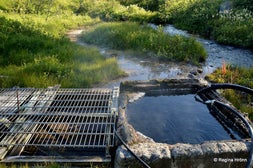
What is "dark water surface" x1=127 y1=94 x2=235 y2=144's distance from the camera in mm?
4547

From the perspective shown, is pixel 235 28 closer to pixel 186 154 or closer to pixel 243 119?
pixel 243 119

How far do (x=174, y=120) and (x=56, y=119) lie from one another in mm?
2185

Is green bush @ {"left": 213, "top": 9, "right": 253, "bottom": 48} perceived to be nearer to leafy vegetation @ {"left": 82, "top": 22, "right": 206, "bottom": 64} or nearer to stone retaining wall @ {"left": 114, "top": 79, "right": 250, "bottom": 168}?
leafy vegetation @ {"left": 82, "top": 22, "right": 206, "bottom": 64}

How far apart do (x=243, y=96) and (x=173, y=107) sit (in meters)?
2.32

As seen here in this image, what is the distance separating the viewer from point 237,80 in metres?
7.56

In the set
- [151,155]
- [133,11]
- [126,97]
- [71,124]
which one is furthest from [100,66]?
[133,11]

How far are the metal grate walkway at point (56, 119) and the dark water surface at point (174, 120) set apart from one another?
1.70 feet

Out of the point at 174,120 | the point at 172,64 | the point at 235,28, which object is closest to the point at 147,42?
the point at 172,64

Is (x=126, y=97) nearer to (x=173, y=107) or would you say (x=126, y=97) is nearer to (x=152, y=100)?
(x=152, y=100)

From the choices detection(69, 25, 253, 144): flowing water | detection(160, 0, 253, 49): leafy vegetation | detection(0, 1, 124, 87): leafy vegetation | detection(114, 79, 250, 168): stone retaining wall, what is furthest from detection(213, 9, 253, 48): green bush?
detection(114, 79, 250, 168): stone retaining wall

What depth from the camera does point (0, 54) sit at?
935cm

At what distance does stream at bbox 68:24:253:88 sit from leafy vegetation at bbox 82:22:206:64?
454mm

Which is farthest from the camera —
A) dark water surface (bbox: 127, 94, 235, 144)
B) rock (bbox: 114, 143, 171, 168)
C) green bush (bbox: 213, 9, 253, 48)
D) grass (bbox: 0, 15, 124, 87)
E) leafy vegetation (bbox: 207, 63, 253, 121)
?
green bush (bbox: 213, 9, 253, 48)

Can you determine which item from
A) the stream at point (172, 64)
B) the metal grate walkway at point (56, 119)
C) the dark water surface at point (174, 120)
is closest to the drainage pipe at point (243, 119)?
the dark water surface at point (174, 120)
